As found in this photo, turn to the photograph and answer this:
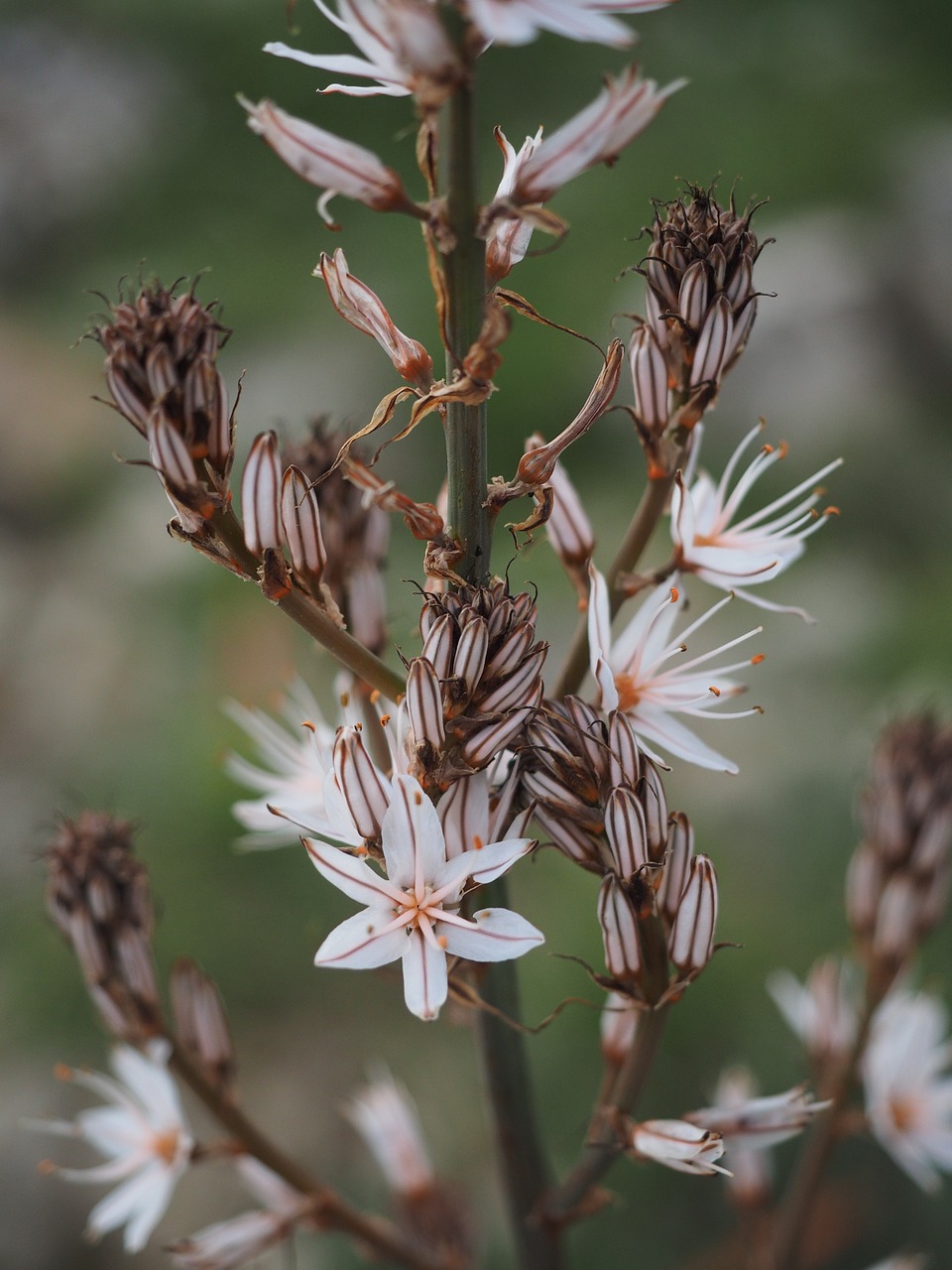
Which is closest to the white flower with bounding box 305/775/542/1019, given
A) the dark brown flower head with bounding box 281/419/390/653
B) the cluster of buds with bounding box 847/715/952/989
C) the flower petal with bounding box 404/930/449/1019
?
the flower petal with bounding box 404/930/449/1019

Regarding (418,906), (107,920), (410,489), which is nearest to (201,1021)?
(107,920)

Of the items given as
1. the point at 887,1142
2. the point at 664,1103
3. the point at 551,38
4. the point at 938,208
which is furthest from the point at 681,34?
the point at 887,1142

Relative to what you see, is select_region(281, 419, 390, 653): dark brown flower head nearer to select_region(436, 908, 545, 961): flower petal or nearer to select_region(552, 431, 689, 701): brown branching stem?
select_region(552, 431, 689, 701): brown branching stem

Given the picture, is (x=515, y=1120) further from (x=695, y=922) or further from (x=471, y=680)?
(x=471, y=680)

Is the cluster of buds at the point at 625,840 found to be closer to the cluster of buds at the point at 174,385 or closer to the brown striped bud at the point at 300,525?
the brown striped bud at the point at 300,525

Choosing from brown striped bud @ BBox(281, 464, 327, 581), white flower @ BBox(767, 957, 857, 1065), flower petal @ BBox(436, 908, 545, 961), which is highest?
brown striped bud @ BBox(281, 464, 327, 581)

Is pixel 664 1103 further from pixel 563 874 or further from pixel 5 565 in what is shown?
pixel 5 565
